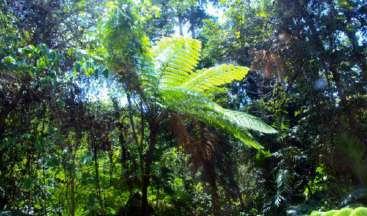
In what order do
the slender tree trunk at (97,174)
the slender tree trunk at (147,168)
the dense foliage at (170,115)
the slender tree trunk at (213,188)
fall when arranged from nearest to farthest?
the dense foliage at (170,115), the slender tree trunk at (97,174), the slender tree trunk at (147,168), the slender tree trunk at (213,188)

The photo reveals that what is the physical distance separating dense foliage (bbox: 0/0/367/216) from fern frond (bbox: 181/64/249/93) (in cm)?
2

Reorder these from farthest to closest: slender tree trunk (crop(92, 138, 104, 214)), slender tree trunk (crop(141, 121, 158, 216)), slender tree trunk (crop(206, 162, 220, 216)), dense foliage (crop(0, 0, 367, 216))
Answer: slender tree trunk (crop(206, 162, 220, 216)) → slender tree trunk (crop(141, 121, 158, 216)) → slender tree trunk (crop(92, 138, 104, 214)) → dense foliage (crop(0, 0, 367, 216))

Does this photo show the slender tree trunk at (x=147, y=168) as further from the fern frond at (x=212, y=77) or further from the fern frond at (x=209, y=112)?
the fern frond at (x=212, y=77)

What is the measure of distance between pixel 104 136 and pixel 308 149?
11.5 ft

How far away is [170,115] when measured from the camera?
288 inches

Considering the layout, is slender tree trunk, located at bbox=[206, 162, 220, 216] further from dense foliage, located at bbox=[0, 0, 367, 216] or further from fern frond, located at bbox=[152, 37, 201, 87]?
fern frond, located at bbox=[152, 37, 201, 87]

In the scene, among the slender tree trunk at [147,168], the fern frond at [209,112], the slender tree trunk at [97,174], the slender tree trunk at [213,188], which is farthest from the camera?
the slender tree trunk at [213,188]

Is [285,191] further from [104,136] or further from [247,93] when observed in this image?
[247,93]

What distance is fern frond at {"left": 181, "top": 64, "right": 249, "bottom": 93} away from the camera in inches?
281

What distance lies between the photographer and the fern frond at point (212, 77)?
23.4ft

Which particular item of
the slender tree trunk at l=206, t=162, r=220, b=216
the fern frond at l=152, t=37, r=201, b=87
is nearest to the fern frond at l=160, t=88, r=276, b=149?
the fern frond at l=152, t=37, r=201, b=87

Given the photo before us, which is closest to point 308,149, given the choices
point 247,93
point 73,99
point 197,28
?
point 73,99

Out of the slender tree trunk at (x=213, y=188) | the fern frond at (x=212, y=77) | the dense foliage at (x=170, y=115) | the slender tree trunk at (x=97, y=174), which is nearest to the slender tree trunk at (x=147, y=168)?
the dense foliage at (x=170, y=115)

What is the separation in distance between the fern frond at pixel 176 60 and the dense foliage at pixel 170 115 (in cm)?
2
